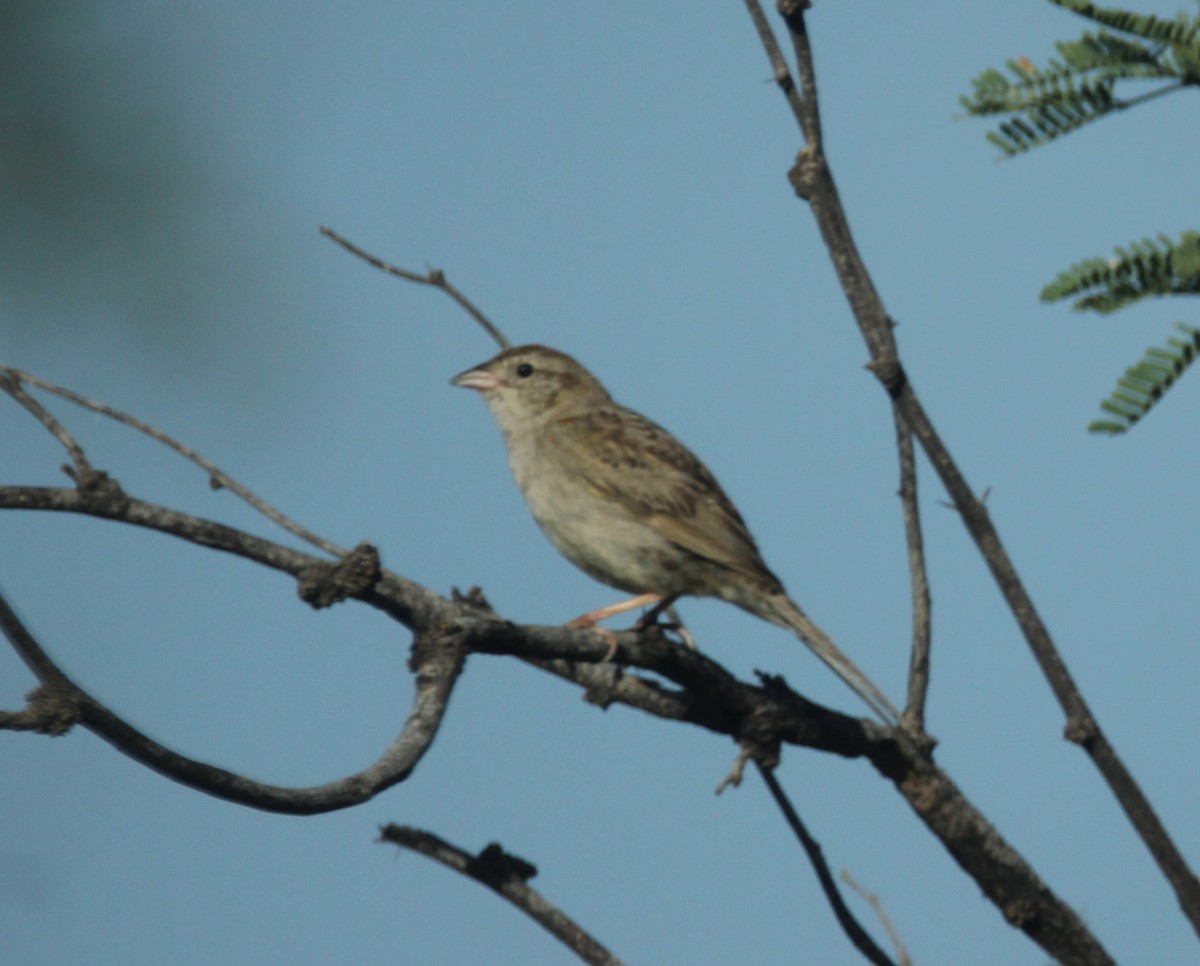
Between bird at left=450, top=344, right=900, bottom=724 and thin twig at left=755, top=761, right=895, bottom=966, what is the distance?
1.32 metres

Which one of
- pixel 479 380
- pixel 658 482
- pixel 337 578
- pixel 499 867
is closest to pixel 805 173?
pixel 337 578

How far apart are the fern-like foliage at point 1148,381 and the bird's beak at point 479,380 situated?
4.25m

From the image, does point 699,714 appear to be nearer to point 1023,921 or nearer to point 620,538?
point 1023,921

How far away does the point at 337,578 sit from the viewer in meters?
2.79

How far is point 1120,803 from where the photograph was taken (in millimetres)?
3186

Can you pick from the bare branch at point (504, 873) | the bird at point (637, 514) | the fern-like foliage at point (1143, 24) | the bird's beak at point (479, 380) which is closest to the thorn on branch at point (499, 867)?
the bare branch at point (504, 873)

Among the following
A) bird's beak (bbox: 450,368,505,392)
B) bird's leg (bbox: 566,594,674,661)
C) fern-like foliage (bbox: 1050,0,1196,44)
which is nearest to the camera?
fern-like foliage (bbox: 1050,0,1196,44)

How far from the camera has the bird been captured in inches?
223

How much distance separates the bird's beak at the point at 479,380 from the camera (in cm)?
698

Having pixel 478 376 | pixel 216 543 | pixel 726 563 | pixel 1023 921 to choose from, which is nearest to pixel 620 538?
pixel 726 563

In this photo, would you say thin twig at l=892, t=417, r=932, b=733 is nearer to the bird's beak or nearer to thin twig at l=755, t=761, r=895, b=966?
thin twig at l=755, t=761, r=895, b=966

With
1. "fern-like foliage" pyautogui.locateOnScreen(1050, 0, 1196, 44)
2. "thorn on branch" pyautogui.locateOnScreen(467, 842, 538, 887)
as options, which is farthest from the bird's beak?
"fern-like foliage" pyautogui.locateOnScreen(1050, 0, 1196, 44)

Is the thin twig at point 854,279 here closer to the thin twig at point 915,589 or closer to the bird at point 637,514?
the thin twig at point 915,589

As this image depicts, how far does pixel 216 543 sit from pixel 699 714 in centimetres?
153
